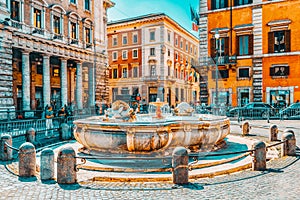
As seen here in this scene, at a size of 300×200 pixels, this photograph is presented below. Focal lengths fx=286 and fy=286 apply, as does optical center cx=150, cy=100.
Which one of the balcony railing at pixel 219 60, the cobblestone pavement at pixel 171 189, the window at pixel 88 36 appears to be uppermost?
the window at pixel 88 36

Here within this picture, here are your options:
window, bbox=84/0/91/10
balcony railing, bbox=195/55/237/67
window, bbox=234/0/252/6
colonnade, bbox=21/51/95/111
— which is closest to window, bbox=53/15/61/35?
colonnade, bbox=21/51/95/111

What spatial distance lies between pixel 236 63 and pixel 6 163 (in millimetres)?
25703

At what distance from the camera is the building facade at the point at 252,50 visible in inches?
1089

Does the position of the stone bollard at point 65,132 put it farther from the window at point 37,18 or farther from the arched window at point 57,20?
the arched window at point 57,20

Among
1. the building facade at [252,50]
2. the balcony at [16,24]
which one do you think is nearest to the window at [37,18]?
the balcony at [16,24]

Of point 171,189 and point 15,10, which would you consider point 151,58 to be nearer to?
point 15,10

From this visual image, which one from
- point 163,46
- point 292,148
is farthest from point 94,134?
point 163,46

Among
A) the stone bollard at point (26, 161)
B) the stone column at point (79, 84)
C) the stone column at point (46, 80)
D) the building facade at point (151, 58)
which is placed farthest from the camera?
the building facade at point (151, 58)

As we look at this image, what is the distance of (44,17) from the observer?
26562mm

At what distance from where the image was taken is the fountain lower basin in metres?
7.90

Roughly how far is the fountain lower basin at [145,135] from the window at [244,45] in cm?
2236

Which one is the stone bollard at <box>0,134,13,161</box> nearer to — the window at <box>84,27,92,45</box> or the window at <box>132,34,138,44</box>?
the window at <box>84,27,92,45</box>

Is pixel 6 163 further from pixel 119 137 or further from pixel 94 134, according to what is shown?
pixel 119 137

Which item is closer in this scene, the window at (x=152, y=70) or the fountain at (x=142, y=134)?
the fountain at (x=142, y=134)
